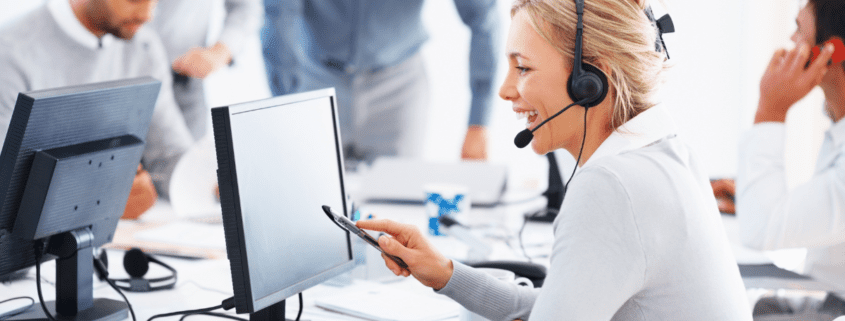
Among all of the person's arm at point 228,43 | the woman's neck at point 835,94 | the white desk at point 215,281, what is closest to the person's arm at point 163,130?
the person's arm at point 228,43

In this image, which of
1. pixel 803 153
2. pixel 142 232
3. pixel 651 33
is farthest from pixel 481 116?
pixel 651 33

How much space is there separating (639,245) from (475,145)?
178 cm

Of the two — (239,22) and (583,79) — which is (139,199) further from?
(583,79)

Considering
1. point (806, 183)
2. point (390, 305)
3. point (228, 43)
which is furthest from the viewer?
point (228, 43)

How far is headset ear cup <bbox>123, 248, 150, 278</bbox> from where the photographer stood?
127 centimetres

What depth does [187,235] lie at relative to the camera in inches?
62.8

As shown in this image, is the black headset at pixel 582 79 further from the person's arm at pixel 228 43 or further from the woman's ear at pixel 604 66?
the person's arm at pixel 228 43

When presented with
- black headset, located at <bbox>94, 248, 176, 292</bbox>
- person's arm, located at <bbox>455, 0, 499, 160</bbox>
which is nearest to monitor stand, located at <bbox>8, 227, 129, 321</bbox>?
black headset, located at <bbox>94, 248, 176, 292</bbox>

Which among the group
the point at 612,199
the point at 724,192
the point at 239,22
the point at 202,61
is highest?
the point at 239,22

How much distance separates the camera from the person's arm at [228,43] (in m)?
2.61

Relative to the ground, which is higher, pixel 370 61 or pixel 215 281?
pixel 370 61

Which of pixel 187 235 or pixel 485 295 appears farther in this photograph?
pixel 187 235

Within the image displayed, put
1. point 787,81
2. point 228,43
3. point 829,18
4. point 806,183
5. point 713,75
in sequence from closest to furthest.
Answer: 1. point 806,183
2. point 787,81
3. point 829,18
4. point 228,43
5. point 713,75

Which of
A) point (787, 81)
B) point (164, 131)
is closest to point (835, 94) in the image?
point (787, 81)
